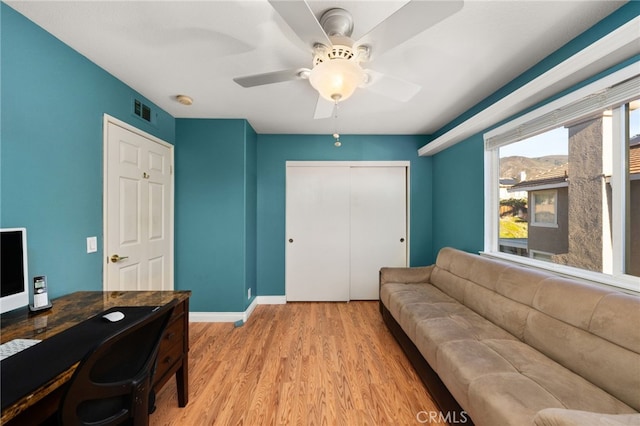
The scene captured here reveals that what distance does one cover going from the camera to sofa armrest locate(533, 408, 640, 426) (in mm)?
757

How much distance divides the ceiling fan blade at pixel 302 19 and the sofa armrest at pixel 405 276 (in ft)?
8.00

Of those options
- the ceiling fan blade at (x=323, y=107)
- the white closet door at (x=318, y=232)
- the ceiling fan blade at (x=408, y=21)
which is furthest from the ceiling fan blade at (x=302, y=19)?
the white closet door at (x=318, y=232)

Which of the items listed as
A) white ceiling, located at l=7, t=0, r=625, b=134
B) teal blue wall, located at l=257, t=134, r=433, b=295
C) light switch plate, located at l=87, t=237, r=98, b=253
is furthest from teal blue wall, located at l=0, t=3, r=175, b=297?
teal blue wall, located at l=257, t=134, r=433, b=295

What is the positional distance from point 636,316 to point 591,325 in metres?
0.19

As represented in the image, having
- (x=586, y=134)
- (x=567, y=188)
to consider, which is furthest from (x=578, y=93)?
(x=567, y=188)

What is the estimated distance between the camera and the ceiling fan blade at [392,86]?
5.03 feet

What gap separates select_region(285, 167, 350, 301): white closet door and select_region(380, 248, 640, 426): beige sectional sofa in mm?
1492

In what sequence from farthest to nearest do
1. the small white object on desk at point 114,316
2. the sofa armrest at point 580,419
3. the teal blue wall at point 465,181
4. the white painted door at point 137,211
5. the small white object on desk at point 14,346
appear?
the white painted door at point 137,211, the teal blue wall at point 465,181, the small white object on desk at point 114,316, the small white object on desk at point 14,346, the sofa armrest at point 580,419

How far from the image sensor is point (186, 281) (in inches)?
117

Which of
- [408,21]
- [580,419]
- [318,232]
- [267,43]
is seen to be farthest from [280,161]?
[580,419]

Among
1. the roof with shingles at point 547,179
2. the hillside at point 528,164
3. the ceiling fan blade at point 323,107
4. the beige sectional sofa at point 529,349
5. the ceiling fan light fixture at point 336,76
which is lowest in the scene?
the beige sectional sofa at point 529,349

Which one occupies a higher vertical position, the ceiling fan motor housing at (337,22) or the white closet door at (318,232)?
the ceiling fan motor housing at (337,22)

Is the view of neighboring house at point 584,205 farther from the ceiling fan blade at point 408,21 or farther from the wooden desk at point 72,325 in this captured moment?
the wooden desk at point 72,325

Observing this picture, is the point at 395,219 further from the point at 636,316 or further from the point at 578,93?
the point at 636,316
